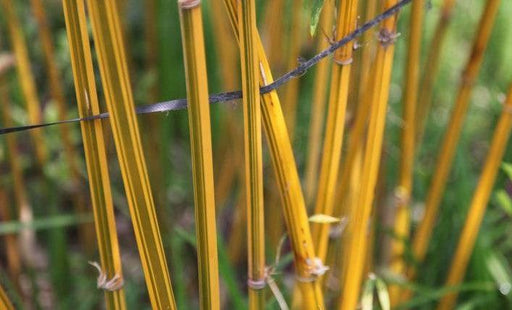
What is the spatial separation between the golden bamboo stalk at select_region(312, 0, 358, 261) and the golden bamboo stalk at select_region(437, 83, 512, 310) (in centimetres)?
24

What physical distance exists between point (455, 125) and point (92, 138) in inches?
21.6

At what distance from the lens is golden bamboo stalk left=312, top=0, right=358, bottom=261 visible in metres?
0.65

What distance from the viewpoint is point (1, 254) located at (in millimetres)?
1495

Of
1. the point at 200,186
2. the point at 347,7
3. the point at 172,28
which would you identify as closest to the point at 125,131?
the point at 200,186

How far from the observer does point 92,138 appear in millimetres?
625

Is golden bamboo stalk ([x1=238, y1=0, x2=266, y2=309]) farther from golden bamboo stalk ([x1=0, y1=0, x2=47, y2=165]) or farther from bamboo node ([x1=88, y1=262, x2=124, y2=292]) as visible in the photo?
golden bamboo stalk ([x1=0, y1=0, x2=47, y2=165])

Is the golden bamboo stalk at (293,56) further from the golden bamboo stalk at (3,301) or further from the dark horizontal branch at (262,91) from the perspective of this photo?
the golden bamboo stalk at (3,301)

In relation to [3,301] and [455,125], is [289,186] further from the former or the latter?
[455,125]

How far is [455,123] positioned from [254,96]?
471mm

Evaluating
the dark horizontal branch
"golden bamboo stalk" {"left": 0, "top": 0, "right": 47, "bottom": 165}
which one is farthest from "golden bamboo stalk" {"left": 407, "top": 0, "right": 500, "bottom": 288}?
"golden bamboo stalk" {"left": 0, "top": 0, "right": 47, "bottom": 165}

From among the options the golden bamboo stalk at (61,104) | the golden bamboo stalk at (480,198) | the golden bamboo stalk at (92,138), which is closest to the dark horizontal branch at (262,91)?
the golden bamboo stalk at (92,138)

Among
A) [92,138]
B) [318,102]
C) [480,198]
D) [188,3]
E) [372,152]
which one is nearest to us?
[188,3]

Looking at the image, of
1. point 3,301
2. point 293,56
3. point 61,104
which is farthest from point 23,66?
point 3,301

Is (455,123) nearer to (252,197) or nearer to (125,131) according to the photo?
(252,197)
